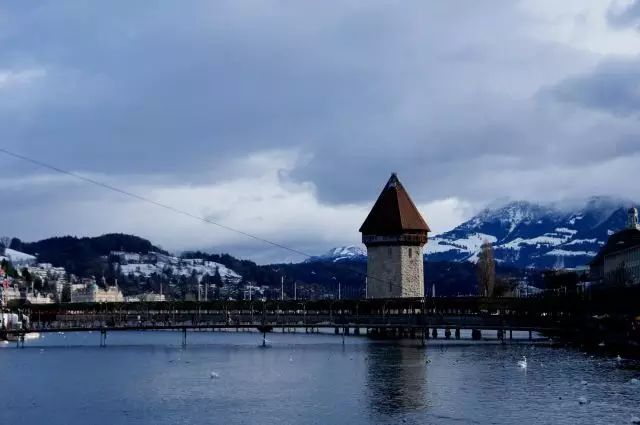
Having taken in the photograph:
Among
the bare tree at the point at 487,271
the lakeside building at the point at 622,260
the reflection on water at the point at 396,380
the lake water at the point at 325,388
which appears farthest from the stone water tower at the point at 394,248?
the lake water at the point at 325,388

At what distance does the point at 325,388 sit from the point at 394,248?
211 feet

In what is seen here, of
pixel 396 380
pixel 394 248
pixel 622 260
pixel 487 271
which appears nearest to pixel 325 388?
pixel 396 380

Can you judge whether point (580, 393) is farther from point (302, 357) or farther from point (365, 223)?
point (365, 223)

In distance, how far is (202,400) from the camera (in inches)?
1839

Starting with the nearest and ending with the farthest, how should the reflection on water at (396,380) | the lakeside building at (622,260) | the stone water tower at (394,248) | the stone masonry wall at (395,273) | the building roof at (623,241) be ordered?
the reflection on water at (396,380), the lakeside building at (622,260), the building roof at (623,241), the stone masonry wall at (395,273), the stone water tower at (394,248)

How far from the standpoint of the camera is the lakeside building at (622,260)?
108 meters

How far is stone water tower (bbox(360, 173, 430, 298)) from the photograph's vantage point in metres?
114

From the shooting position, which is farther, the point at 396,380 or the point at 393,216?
the point at 393,216

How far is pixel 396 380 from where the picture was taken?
53969 mm

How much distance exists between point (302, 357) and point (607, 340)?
22526 mm

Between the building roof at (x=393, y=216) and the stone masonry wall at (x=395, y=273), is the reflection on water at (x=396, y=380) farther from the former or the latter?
the building roof at (x=393, y=216)

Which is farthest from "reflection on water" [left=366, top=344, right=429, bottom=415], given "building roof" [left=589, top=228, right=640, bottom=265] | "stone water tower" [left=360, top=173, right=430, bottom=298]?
"building roof" [left=589, top=228, right=640, bottom=265]

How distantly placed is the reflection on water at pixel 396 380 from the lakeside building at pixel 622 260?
38798 mm

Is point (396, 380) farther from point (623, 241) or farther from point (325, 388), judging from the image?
A: point (623, 241)
